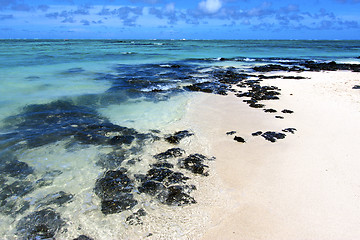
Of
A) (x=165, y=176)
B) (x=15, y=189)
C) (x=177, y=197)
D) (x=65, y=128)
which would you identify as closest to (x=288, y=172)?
(x=177, y=197)

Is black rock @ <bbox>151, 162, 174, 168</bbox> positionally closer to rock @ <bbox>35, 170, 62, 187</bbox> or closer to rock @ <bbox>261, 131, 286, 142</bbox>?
rock @ <bbox>35, 170, 62, 187</bbox>

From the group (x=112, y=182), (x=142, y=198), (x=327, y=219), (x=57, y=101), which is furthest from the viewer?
(x=57, y=101)

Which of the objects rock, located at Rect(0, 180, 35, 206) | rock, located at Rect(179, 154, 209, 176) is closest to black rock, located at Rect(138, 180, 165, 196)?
rock, located at Rect(179, 154, 209, 176)

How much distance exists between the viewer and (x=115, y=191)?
4.85 m

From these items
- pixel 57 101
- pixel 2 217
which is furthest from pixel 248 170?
pixel 57 101

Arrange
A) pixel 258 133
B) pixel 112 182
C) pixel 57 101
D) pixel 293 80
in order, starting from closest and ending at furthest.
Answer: pixel 112 182
pixel 258 133
pixel 57 101
pixel 293 80

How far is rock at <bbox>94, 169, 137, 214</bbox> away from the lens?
4.43m

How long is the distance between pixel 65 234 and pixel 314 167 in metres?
5.61

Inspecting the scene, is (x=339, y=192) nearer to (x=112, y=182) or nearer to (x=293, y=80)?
(x=112, y=182)

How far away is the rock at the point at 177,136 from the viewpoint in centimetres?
713

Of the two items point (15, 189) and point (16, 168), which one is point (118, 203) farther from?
point (16, 168)

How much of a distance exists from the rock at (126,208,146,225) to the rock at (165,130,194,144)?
9.89 feet

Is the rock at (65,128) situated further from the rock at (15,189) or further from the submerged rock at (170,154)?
the rock at (15,189)

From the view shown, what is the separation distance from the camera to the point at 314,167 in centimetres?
564
